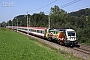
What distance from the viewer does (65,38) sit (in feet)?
113

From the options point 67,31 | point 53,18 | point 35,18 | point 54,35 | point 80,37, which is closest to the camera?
point 67,31

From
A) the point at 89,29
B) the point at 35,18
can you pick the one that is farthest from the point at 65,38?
the point at 35,18

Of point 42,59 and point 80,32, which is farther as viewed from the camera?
point 80,32

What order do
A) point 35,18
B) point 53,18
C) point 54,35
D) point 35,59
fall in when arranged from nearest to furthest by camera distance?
point 35,59
point 54,35
point 53,18
point 35,18

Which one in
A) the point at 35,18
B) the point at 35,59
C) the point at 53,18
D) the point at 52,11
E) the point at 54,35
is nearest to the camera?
the point at 35,59

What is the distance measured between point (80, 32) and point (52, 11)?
57.1 m

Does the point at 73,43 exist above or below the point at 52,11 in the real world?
below

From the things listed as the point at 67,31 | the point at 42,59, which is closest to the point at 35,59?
the point at 42,59

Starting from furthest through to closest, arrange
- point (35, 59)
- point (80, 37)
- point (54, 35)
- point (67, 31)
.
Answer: point (80, 37) < point (54, 35) < point (67, 31) < point (35, 59)

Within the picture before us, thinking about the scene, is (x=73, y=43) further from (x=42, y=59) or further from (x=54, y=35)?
(x=42, y=59)

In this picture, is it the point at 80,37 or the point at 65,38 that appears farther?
the point at 80,37

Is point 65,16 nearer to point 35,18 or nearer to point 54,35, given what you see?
point 35,18

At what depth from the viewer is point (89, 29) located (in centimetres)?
4312

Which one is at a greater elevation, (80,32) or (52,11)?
(52,11)
